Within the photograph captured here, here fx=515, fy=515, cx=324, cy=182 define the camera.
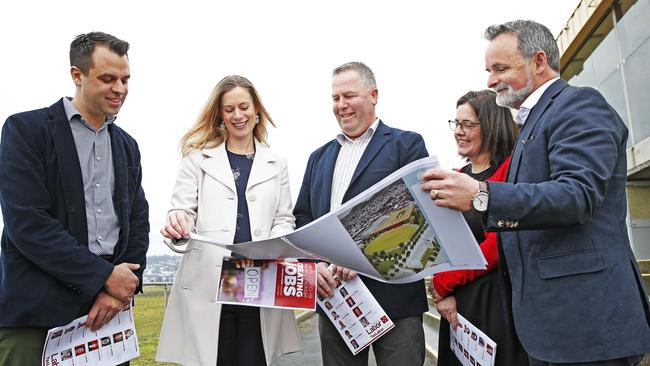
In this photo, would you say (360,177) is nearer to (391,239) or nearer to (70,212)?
(391,239)

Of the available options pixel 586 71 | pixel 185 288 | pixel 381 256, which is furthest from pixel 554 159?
pixel 586 71

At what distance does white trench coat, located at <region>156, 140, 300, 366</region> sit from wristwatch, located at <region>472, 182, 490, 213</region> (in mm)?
1237

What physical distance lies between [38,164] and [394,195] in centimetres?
153

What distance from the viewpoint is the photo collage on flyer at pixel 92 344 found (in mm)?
2098

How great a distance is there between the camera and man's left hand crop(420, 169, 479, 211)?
166cm

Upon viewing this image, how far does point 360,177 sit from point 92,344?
57.9 inches

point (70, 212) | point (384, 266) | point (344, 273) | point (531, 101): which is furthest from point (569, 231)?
point (70, 212)

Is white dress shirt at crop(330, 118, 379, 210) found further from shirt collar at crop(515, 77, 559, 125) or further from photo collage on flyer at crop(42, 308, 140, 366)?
photo collage on flyer at crop(42, 308, 140, 366)

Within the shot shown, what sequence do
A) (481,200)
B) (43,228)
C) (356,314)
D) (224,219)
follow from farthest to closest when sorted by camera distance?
(224,219), (356,314), (43,228), (481,200)

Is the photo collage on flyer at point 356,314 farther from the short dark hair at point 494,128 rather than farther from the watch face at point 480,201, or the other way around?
the short dark hair at point 494,128

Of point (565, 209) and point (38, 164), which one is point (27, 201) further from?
point (565, 209)

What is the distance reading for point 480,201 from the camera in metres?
1.64

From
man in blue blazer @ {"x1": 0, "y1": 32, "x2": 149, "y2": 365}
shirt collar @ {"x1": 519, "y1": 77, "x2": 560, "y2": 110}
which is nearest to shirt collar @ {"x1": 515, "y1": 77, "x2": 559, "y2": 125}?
shirt collar @ {"x1": 519, "y1": 77, "x2": 560, "y2": 110}

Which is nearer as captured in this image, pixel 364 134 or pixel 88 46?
pixel 88 46
